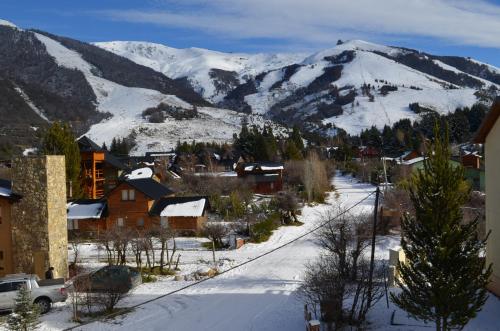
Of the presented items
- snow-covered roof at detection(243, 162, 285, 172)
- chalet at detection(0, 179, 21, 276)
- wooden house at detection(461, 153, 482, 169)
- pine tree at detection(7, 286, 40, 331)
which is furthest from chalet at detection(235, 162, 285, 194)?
pine tree at detection(7, 286, 40, 331)

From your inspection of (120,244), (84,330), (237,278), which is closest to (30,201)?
(120,244)

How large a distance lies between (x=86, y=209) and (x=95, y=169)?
46.7 ft

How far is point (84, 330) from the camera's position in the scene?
1897 cm

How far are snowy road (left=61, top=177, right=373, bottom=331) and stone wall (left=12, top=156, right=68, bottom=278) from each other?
5.07m

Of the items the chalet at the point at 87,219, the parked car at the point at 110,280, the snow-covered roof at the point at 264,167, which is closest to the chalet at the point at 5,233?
the parked car at the point at 110,280

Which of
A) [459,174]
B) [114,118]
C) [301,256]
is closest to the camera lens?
[459,174]

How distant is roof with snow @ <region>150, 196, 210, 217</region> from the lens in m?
42.9

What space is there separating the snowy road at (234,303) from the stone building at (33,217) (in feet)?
16.7

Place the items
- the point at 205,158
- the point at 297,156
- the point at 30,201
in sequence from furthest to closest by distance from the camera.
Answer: the point at 205,158
the point at 297,156
the point at 30,201

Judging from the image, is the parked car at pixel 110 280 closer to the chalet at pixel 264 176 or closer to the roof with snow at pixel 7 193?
the roof with snow at pixel 7 193

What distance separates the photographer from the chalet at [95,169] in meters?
56.5

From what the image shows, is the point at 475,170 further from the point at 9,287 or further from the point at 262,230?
the point at 9,287

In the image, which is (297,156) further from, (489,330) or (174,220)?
(489,330)

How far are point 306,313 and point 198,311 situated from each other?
17.0ft
